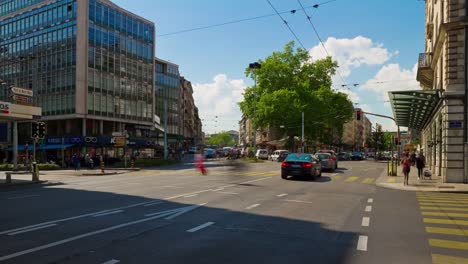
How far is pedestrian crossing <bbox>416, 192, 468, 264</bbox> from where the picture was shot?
6461 mm

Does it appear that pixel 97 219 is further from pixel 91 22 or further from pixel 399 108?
pixel 91 22

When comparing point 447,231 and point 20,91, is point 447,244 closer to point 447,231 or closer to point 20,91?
point 447,231

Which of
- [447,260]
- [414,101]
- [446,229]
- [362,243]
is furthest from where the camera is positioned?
[414,101]

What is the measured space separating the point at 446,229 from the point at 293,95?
51341 millimetres

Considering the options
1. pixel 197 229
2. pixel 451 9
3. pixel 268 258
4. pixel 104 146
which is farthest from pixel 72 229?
pixel 104 146

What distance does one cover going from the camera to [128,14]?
5900 cm

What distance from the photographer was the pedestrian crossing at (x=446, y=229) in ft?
21.2

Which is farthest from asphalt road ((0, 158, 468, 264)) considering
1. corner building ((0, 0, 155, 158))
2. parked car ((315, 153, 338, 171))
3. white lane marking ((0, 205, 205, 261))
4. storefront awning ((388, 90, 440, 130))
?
corner building ((0, 0, 155, 158))

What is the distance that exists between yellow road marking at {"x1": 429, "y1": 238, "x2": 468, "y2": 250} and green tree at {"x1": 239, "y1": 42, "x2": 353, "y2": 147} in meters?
50.6

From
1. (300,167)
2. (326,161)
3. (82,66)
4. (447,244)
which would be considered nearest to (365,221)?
(447,244)

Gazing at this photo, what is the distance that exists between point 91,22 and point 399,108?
40440 millimetres

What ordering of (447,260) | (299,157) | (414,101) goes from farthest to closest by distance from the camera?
1. (414,101)
2. (299,157)
3. (447,260)

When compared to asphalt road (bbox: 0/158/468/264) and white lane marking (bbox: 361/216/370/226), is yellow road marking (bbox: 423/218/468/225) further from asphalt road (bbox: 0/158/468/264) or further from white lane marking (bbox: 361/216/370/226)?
white lane marking (bbox: 361/216/370/226)

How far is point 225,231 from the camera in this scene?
7.95 metres
